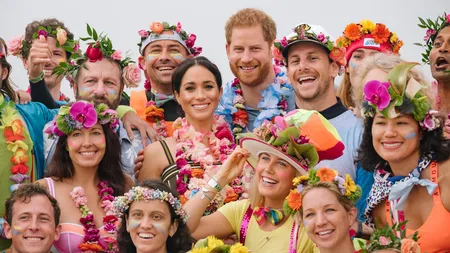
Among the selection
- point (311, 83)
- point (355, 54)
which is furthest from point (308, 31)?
point (355, 54)

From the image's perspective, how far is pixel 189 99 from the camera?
8211mm

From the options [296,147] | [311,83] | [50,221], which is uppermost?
[311,83]

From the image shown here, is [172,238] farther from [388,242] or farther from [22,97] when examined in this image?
[22,97]

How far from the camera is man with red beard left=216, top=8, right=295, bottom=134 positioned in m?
8.79

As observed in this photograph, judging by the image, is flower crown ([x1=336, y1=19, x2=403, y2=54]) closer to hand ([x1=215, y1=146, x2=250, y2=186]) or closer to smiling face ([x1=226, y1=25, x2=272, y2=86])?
smiling face ([x1=226, y1=25, x2=272, y2=86])

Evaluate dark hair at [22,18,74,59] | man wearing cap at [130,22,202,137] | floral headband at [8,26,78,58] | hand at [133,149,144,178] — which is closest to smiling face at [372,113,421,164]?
hand at [133,149,144,178]

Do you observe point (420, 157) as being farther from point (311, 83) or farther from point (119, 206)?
point (119, 206)

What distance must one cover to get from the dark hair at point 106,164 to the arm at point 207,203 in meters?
0.72

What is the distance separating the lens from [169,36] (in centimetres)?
913

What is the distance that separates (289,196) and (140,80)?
2356 mm

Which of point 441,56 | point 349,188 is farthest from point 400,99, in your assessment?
point 441,56

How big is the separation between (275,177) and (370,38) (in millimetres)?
2720

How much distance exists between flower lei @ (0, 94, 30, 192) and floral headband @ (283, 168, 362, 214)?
6.89ft

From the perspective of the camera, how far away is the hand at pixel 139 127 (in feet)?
27.7
